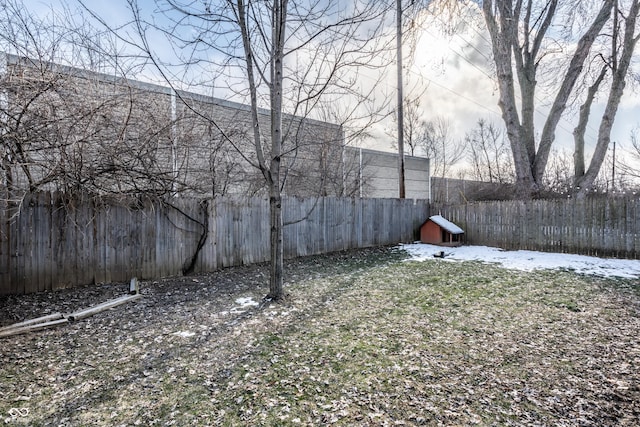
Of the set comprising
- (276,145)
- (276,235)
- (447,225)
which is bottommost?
(447,225)

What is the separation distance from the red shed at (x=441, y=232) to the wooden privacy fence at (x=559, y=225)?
0.58 metres

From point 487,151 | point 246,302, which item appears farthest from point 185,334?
point 487,151

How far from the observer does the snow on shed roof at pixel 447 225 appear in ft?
30.5

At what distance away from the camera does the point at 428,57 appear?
625 cm

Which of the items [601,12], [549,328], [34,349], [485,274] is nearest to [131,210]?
[34,349]

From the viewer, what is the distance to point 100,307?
3.83m

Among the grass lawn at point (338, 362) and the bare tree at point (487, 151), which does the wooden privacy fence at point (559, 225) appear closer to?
the grass lawn at point (338, 362)

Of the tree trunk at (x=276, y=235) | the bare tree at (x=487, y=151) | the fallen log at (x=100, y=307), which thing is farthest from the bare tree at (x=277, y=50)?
the bare tree at (x=487, y=151)

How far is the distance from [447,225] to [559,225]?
8.74 feet

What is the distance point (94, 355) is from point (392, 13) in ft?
16.7

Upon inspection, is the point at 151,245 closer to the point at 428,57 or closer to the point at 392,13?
the point at 392,13

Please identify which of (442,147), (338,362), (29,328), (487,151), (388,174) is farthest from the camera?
(442,147)

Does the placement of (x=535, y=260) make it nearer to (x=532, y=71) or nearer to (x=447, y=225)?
(x=447, y=225)

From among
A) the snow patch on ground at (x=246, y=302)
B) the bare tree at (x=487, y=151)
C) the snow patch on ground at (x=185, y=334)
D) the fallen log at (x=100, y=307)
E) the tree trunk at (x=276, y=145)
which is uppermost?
the bare tree at (x=487, y=151)
